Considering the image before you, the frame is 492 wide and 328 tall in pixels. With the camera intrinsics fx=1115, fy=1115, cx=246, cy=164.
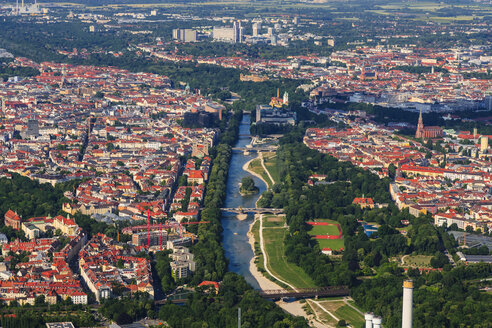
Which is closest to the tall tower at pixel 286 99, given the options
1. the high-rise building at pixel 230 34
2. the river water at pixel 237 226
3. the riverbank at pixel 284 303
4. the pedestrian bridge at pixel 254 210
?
the river water at pixel 237 226

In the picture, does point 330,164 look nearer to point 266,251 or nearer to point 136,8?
point 266,251

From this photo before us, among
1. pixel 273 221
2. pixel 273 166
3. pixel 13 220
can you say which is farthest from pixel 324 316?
pixel 273 166

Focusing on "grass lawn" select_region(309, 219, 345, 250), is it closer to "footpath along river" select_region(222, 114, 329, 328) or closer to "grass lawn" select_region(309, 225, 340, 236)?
"grass lawn" select_region(309, 225, 340, 236)

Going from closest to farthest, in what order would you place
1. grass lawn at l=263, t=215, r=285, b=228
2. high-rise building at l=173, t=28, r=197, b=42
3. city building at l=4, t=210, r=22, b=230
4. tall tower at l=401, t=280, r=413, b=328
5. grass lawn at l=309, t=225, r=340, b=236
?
tall tower at l=401, t=280, r=413, b=328 → city building at l=4, t=210, r=22, b=230 → grass lawn at l=309, t=225, r=340, b=236 → grass lawn at l=263, t=215, r=285, b=228 → high-rise building at l=173, t=28, r=197, b=42

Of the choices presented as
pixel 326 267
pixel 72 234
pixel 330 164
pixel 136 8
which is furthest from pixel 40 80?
pixel 136 8

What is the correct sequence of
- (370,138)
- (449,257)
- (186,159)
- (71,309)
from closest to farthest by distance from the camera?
(71,309) → (449,257) → (186,159) → (370,138)

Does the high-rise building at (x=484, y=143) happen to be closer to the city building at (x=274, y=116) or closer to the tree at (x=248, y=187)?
the city building at (x=274, y=116)

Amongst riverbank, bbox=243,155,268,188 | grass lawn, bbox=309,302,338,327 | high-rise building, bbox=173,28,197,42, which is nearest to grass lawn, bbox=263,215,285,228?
riverbank, bbox=243,155,268,188
